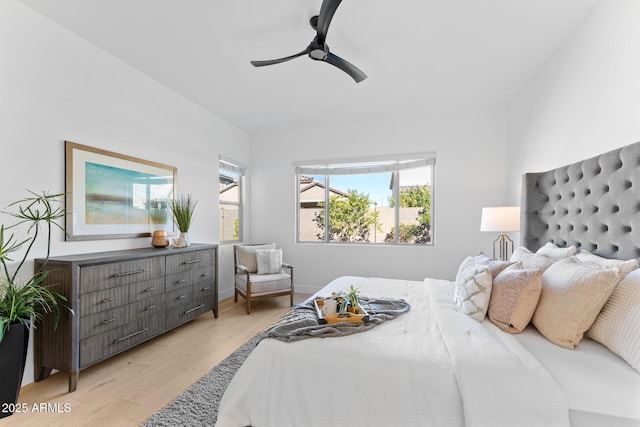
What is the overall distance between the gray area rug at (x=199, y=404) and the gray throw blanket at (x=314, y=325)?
24cm

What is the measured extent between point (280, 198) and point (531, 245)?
339cm

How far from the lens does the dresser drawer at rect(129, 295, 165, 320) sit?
2.43 metres

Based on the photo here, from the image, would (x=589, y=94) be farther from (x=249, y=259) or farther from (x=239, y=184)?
(x=239, y=184)

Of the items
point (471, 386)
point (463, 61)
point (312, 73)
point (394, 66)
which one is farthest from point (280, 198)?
point (471, 386)

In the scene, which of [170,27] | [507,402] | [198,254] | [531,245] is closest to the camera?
[507,402]

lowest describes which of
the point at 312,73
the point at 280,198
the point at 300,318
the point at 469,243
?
the point at 300,318

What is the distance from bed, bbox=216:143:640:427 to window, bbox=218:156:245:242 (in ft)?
10.5

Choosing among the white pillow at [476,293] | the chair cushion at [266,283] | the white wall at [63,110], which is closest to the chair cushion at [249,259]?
the chair cushion at [266,283]

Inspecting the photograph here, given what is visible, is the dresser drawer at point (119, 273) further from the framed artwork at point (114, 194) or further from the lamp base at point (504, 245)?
the lamp base at point (504, 245)

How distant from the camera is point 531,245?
2.59 metres

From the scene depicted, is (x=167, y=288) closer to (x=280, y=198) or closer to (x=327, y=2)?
(x=280, y=198)

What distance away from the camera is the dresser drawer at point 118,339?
2078 mm

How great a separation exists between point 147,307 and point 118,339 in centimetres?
32

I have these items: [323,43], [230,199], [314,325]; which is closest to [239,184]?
[230,199]
